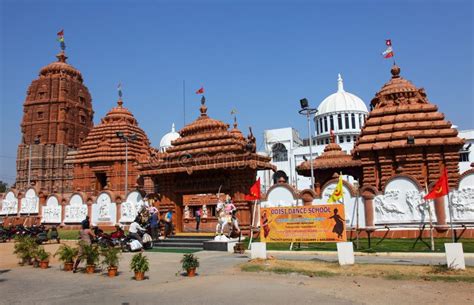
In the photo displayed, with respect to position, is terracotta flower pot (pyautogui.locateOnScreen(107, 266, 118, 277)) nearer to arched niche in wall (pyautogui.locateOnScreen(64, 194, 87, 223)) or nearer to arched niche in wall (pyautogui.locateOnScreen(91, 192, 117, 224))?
arched niche in wall (pyautogui.locateOnScreen(91, 192, 117, 224))

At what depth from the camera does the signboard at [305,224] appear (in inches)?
532

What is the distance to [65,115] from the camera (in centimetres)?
5425

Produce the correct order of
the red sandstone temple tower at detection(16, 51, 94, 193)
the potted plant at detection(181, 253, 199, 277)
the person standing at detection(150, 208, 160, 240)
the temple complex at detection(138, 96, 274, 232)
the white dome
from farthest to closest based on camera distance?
1. the white dome
2. the red sandstone temple tower at detection(16, 51, 94, 193)
3. the person standing at detection(150, 208, 160, 240)
4. the temple complex at detection(138, 96, 274, 232)
5. the potted plant at detection(181, 253, 199, 277)

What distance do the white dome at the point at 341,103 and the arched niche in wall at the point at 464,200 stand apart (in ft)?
189

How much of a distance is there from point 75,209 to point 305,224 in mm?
22568

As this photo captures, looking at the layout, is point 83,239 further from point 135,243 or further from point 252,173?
point 252,173

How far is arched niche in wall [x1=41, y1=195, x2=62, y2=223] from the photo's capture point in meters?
32.1

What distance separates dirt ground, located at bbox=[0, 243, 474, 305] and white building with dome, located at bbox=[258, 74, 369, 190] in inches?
2249

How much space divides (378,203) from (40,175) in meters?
46.4

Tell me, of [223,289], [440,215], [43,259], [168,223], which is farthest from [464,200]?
[43,259]

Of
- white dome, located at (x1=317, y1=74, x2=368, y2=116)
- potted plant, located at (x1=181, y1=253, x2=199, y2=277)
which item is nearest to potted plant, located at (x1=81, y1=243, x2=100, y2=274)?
potted plant, located at (x1=181, y1=253, x2=199, y2=277)

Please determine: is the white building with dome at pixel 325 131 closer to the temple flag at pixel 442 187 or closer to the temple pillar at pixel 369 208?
the temple pillar at pixel 369 208

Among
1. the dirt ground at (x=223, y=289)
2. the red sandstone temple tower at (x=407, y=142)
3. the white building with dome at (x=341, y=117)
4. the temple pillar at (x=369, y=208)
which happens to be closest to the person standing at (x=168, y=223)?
the dirt ground at (x=223, y=289)

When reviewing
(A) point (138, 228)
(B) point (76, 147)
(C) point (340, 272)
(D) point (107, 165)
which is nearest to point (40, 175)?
(B) point (76, 147)
